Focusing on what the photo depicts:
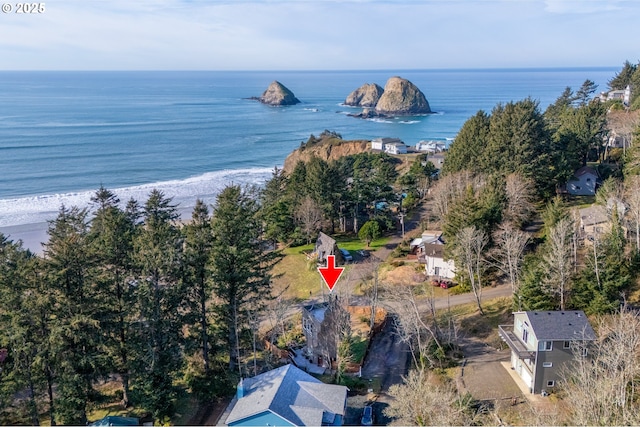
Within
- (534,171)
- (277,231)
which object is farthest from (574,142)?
(277,231)

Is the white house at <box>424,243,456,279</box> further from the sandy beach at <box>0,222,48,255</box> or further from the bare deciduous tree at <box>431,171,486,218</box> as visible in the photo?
the sandy beach at <box>0,222,48,255</box>

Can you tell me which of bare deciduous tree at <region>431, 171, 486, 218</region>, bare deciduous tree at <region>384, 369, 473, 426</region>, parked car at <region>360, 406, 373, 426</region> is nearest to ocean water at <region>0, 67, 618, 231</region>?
bare deciduous tree at <region>431, 171, 486, 218</region>

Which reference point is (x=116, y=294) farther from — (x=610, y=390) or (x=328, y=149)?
(x=328, y=149)

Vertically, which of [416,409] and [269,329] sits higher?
[416,409]

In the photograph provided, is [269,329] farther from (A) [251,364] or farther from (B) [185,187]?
(B) [185,187]

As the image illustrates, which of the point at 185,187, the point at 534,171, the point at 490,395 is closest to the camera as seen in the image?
the point at 490,395

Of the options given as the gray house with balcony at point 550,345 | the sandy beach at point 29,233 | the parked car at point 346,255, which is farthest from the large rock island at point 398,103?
the gray house with balcony at point 550,345

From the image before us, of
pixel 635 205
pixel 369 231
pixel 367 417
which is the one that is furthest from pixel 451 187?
pixel 367 417
